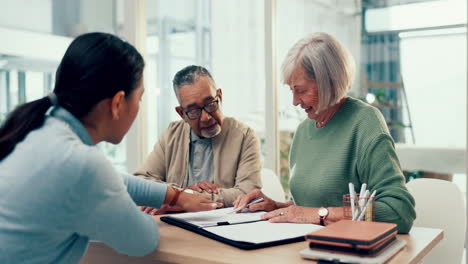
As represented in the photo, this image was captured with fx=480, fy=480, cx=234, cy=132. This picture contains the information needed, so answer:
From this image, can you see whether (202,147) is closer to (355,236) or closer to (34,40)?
(355,236)

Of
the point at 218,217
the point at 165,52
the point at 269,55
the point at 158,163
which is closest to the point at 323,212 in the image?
the point at 218,217

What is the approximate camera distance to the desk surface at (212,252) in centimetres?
118

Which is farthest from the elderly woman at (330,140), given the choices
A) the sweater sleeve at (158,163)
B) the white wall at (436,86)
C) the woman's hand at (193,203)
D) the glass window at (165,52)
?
the glass window at (165,52)

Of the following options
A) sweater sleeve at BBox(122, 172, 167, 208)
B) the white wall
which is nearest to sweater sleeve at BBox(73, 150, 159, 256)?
sweater sleeve at BBox(122, 172, 167, 208)

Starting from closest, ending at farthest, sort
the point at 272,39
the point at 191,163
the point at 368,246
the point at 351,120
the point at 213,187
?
the point at 368,246, the point at 351,120, the point at 213,187, the point at 191,163, the point at 272,39

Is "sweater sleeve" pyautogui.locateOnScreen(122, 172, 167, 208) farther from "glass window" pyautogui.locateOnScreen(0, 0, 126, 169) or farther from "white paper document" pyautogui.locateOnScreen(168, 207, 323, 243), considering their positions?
"glass window" pyautogui.locateOnScreen(0, 0, 126, 169)

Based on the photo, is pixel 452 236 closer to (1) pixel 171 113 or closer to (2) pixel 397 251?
(2) pixel 397 251

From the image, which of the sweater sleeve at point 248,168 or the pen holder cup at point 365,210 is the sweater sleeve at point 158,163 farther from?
the pen holder cup at point 365,210

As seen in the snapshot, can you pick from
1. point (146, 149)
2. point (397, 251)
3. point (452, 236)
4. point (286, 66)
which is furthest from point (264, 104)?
point (397, 251)

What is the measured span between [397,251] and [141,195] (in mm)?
838

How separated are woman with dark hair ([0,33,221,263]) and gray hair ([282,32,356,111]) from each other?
0.71m

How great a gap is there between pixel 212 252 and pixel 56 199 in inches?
16.1

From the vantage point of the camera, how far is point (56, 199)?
114 centimetres

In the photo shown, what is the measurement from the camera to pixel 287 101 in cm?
332
